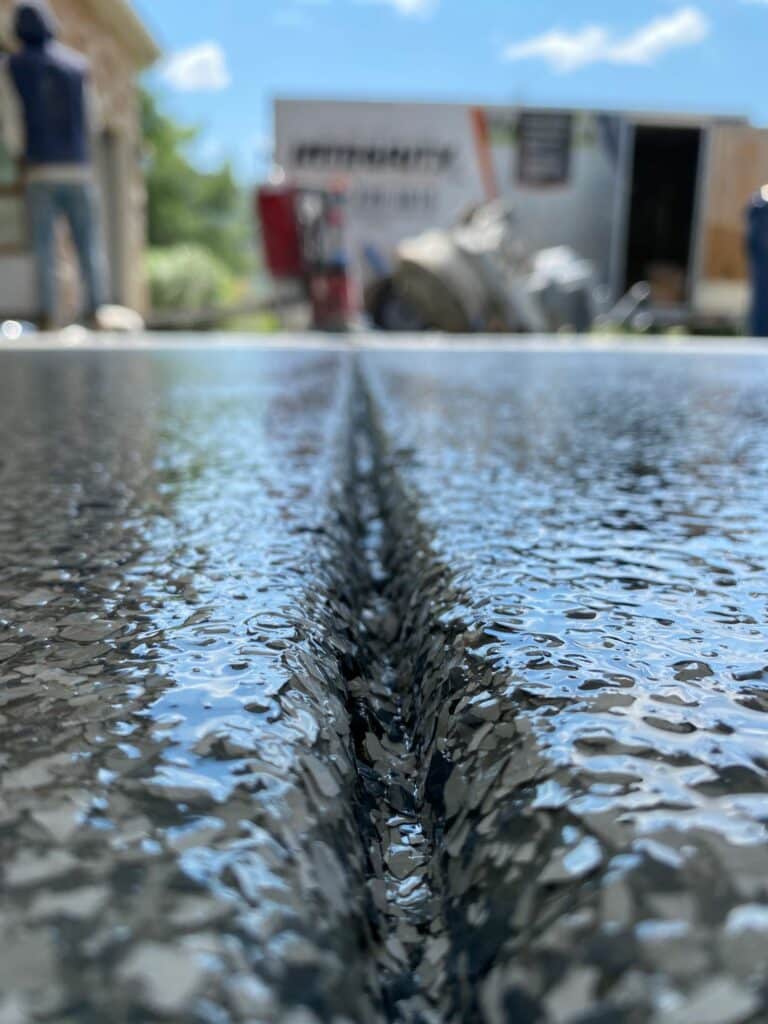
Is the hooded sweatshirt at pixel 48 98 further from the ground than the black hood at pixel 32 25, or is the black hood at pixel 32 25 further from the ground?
the black hood at pixel 32 25

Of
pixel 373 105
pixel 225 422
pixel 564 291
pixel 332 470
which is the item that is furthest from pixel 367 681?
pixel 373 105

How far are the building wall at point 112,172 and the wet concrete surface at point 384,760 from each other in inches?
279

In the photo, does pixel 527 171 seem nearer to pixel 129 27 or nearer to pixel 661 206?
pixel 129 27

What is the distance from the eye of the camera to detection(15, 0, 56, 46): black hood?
412cm

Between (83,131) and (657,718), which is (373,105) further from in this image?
(657,718)

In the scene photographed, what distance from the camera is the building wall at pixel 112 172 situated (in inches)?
276

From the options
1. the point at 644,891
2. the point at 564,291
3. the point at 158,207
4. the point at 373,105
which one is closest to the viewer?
the point at 644,891

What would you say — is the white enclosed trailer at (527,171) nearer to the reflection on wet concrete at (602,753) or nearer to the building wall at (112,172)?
the building wall at (112,172)

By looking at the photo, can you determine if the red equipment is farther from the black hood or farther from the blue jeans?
the black hood

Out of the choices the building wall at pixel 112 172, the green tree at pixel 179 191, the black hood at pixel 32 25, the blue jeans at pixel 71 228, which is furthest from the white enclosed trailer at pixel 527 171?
the green tree at pixel 179 191

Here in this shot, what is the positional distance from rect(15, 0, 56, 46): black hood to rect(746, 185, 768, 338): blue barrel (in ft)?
16.2

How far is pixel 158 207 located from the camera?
22.4m

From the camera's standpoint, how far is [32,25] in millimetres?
4125

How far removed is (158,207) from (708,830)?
24.2 metres
